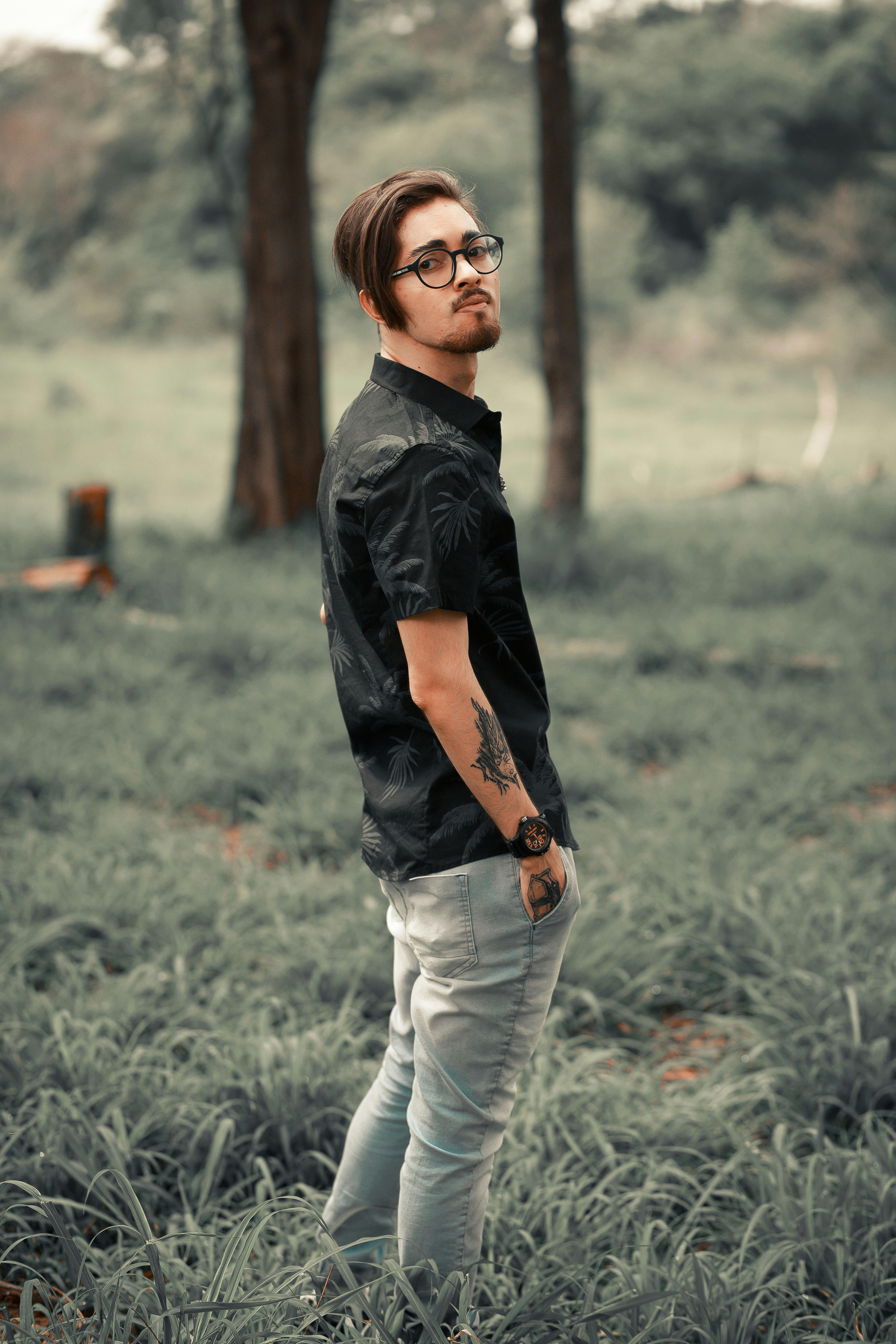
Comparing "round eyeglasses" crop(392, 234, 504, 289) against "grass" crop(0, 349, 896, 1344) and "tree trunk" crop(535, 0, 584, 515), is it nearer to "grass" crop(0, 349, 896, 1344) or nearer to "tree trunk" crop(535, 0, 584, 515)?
"grass" crop(0, 349, 896, 1344)

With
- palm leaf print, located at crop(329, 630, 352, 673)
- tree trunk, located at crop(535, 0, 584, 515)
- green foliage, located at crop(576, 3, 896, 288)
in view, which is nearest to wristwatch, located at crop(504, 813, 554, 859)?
palm leaf print, located at crop(329, 630, 352, 673)

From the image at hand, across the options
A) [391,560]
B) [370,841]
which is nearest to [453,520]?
[391,560]

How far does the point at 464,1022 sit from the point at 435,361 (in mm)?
987

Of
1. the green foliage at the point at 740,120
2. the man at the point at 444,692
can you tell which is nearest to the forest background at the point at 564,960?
the man at the point at 444,692

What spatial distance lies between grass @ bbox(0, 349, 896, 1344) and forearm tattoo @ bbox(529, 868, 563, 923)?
59 cm

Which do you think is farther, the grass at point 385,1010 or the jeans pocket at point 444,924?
the grass at point 385,1010

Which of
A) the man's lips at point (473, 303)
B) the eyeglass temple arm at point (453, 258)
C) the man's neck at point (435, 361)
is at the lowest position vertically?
the man's neck at point (435, 361)

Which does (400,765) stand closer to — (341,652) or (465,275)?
(341,652)

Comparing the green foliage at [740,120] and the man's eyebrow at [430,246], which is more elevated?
the green foliage at [740,120]

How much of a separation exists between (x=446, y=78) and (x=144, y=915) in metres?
48.9

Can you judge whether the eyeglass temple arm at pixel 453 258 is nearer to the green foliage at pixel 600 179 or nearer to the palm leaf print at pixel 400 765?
the palm leaf print at pixel 400 765

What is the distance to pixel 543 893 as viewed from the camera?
1.71 m

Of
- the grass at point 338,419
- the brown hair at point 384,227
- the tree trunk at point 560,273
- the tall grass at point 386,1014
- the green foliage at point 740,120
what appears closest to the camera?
the brown hair at point 384,227

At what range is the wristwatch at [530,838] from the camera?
1672 millimetres
